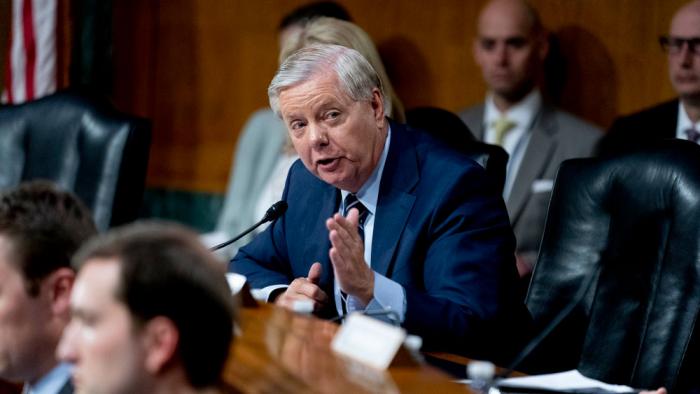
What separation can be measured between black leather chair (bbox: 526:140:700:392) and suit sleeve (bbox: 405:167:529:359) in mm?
188

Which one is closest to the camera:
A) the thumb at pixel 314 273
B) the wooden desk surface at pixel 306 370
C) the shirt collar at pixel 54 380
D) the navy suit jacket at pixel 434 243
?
the wooden desk surface at pixel 306 370

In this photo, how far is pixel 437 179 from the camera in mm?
2928

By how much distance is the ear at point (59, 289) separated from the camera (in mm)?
1836

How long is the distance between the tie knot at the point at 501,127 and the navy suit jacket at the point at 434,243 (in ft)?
5.50

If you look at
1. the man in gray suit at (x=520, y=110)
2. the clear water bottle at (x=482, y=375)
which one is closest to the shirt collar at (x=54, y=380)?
the clear water bottle at (x=482, y=375)

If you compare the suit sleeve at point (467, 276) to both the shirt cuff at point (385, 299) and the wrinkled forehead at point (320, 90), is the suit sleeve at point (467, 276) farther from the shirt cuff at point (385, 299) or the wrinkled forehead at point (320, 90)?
the wrinkled forehead at point (320, 90)

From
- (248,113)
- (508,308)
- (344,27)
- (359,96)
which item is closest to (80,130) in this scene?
(344,27)

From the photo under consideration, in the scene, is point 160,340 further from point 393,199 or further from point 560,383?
point 393,199

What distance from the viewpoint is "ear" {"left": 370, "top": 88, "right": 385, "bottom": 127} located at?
117 inches

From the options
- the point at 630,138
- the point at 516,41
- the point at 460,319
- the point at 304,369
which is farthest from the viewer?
the point at 516,41

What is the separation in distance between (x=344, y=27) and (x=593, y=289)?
1293 mm

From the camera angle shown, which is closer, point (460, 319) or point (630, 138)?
point (460, 319)

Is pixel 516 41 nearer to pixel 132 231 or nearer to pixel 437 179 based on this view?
pixel 437 179

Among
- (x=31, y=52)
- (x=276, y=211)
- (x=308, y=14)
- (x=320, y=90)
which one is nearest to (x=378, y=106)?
(x=320, y=90)
